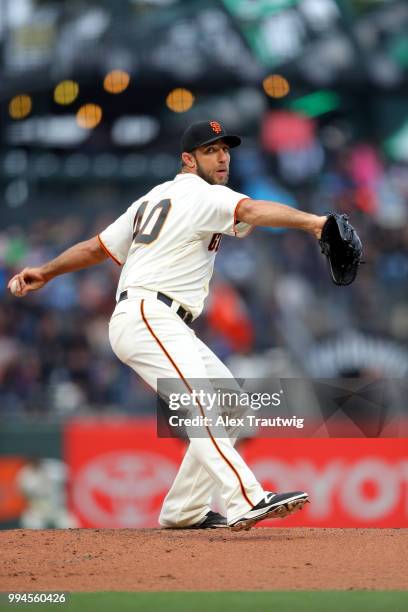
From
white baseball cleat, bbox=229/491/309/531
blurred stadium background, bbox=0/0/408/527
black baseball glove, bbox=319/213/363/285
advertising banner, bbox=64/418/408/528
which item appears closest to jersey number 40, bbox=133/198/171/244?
black baseball glove, bbox=319/213/363/285

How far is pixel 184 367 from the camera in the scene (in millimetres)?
4398

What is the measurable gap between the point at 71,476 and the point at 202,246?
3.04 metres

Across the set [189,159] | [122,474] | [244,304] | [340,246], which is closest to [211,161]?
[189,159]

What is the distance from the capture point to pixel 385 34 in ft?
38.3

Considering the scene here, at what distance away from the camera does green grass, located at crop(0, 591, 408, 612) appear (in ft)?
10.4

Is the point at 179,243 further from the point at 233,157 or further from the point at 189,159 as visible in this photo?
the point at 233,157

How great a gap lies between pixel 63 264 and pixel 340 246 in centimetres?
146

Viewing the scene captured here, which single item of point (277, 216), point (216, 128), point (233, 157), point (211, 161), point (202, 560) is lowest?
point (202, 560)

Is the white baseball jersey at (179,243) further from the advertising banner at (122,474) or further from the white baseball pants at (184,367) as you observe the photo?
the advertising banner at (122,474)

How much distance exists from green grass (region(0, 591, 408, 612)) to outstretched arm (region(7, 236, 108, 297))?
1.89m

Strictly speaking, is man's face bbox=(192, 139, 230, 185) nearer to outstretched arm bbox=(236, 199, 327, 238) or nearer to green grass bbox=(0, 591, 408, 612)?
outstretched arm bbox=(236, 199, 327, 238)

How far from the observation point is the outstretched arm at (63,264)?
4.94 m

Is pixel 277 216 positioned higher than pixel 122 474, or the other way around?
pixel 277 216

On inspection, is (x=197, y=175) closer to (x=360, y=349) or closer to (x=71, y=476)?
(x=71, y=476)
